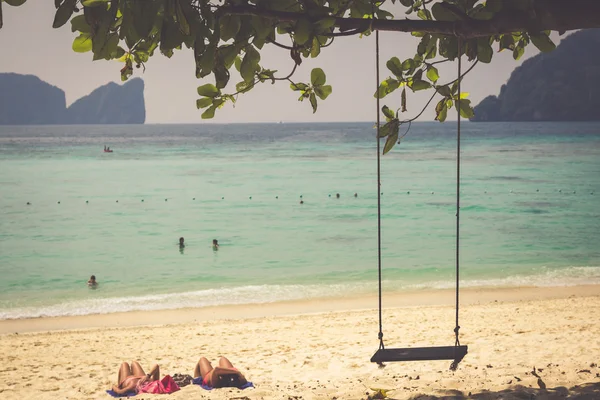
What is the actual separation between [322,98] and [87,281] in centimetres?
1270

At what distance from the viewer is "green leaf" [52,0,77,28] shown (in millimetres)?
1940

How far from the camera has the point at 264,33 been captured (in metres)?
2.41

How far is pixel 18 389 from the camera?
22.2 feet

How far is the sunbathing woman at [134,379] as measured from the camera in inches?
239

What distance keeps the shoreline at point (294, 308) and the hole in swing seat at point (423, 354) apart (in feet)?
20.4

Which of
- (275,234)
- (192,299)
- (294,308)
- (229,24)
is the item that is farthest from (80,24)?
(275,234)

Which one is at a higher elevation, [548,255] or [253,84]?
[253,84]

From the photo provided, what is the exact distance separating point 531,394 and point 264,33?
110 inches

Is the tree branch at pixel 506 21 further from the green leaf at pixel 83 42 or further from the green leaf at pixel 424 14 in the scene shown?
the green leaf at pixel 424 14

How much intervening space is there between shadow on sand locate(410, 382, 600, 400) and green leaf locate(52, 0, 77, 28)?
3.08 meters

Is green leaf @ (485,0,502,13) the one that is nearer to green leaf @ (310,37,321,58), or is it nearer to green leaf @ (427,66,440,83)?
green leaf @ (427,66,440,83)

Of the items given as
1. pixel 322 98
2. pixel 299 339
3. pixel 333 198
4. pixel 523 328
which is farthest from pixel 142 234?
pixel 322 98

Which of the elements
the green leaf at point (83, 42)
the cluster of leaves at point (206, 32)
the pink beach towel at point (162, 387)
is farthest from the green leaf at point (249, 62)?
the pink beach towel at point (162, 387)

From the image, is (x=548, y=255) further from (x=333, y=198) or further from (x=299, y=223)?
(x=333, y=198)
